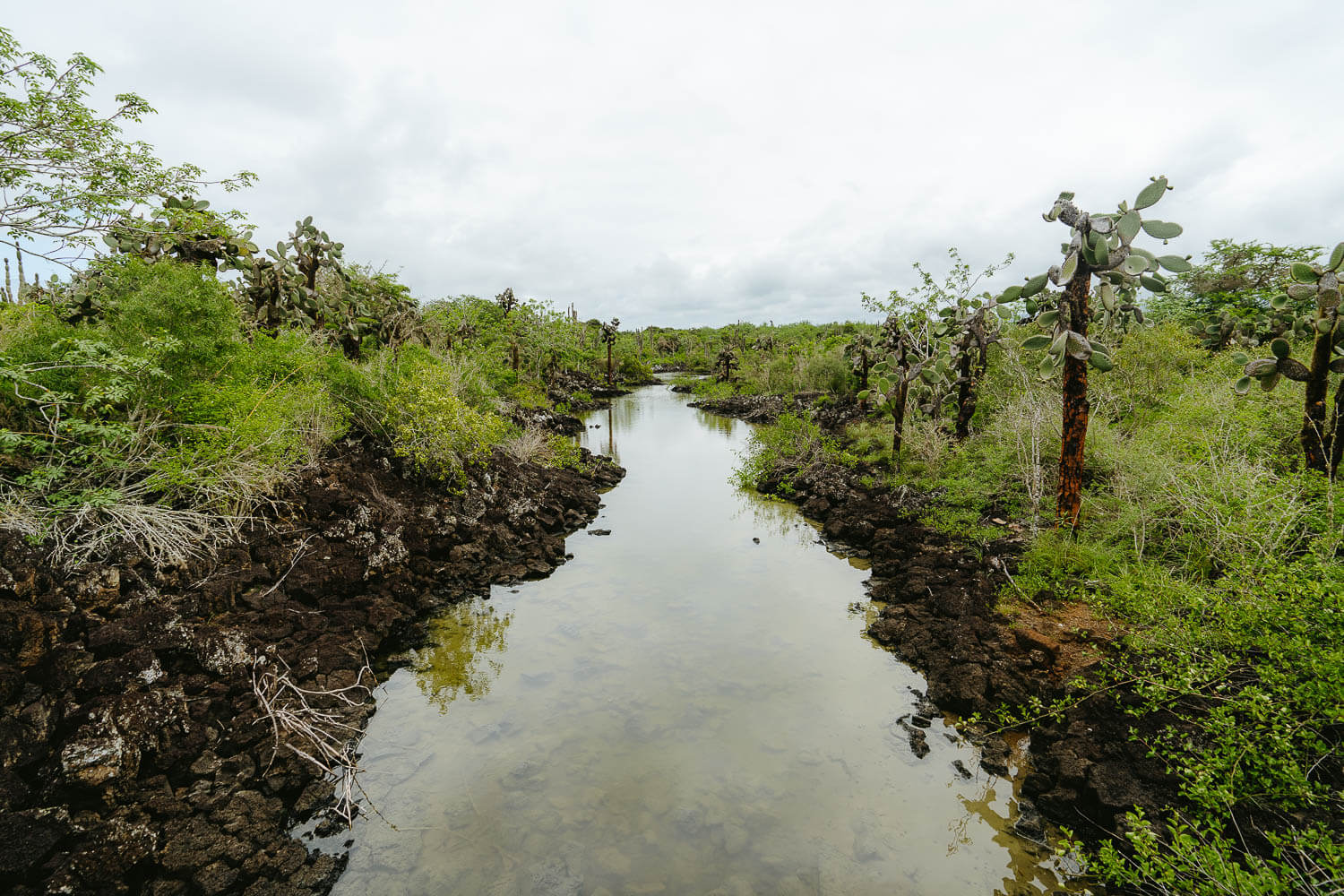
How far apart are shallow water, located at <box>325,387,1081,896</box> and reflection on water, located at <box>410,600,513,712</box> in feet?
0.08

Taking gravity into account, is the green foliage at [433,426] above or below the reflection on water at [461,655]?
above

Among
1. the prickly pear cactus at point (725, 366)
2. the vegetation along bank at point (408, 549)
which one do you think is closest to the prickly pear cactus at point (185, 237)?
the vegetation along bank at point (408, 549)

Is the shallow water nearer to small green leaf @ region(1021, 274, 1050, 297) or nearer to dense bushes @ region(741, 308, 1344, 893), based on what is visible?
dense bushes @ region(741, 308, 1344, 893)

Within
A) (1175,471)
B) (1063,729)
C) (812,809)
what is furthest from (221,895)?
(1175,471)

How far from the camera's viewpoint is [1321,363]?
5.87 m

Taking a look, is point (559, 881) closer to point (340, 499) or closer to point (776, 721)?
point (776, 721)

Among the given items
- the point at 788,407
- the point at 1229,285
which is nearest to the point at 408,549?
the point at 788,407

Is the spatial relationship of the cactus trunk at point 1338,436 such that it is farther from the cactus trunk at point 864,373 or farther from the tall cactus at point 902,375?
the cactus trunk at point 864,373

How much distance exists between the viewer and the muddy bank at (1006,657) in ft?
13.4

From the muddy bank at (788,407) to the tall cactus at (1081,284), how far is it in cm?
1196

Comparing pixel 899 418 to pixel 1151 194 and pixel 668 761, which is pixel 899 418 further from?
pixel 668 761

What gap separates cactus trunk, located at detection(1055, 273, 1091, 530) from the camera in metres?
6.80

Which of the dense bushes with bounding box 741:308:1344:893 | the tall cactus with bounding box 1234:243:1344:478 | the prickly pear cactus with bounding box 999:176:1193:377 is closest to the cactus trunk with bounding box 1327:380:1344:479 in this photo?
the tall cactus with bounding box 1234:243:1344:478

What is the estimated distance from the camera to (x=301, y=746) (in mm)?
4664
